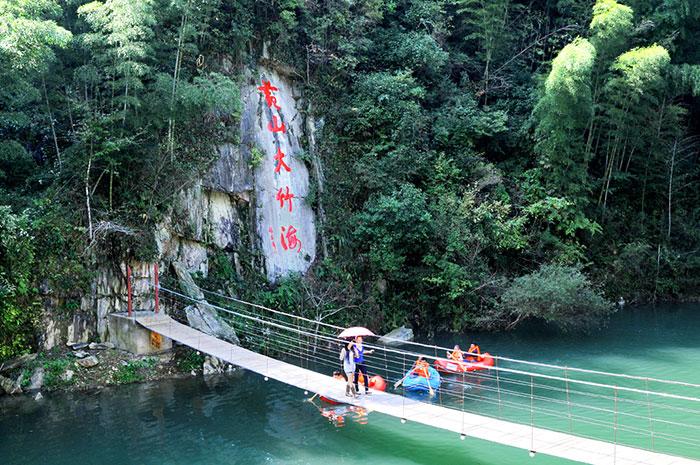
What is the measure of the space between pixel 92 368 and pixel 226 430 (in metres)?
3.06

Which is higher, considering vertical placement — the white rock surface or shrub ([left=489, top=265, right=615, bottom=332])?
the white rock surface

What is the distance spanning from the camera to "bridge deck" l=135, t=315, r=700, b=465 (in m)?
5.96

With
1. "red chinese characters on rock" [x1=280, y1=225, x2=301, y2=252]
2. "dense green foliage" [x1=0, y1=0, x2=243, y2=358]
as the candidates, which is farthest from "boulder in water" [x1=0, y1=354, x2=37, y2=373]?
"red chinese characters on rock" [x1=280, y1=225, x2=301, y2=252]

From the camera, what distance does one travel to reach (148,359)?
10.3 meters

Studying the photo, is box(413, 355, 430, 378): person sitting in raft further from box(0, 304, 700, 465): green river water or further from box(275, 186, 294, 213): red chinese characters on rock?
box(275, 186, 294, 213): red chinese characters on rock

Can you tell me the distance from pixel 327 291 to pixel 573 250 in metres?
6.40

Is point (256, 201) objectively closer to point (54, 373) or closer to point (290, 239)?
point (290, 239)

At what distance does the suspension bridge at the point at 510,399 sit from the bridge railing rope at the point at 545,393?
0.06 ft

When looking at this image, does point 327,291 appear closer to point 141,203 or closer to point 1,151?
point 141,203

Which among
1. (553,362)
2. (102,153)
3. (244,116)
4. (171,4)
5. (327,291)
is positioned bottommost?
(553,362)

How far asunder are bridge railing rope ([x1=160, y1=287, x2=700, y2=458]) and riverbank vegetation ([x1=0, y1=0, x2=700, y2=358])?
97 cm

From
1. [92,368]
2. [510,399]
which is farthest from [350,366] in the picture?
[92,368]

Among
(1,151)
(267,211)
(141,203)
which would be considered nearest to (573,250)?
(267,211)

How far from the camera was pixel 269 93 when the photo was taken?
14.2m
